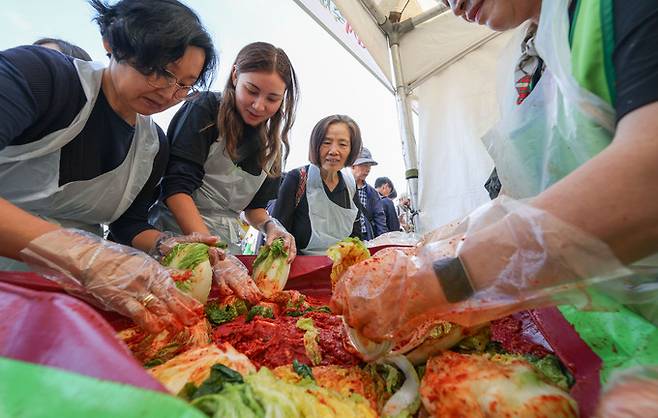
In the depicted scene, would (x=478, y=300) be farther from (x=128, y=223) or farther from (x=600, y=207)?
(x=128, y=223)

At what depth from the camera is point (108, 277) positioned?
1397 mm

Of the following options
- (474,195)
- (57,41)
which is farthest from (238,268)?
(474,195)

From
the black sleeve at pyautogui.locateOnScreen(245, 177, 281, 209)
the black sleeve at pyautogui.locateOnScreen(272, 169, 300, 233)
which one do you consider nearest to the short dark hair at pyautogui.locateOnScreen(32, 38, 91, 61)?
the black sleeve at pyautogui.locateOnScreen(245, 177, 281, 209)

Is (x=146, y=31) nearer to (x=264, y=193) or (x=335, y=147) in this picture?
(x=264, y=193)

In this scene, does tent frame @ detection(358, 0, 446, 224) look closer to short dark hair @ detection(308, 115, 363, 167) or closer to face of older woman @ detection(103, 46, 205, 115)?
short dark hair @ detection(308, 115, 363, 167)

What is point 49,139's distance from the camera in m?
1.76

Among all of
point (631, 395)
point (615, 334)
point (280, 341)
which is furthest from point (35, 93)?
point (615, 334)

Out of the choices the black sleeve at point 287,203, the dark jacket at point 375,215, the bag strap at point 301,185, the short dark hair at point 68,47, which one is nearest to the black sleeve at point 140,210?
the short dark hair at point 68,47

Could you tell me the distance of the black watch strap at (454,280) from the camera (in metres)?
0.98

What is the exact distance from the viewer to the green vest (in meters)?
0.95

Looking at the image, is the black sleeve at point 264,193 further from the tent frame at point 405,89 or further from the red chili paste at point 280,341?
the tent frame at point 405,89

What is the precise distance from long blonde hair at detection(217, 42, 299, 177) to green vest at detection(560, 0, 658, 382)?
2.07 metres

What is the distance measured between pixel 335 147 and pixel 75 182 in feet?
9.16

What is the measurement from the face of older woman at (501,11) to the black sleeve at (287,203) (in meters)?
2.60
